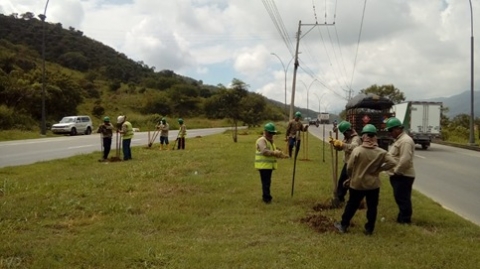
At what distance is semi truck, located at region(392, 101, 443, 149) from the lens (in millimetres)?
27188

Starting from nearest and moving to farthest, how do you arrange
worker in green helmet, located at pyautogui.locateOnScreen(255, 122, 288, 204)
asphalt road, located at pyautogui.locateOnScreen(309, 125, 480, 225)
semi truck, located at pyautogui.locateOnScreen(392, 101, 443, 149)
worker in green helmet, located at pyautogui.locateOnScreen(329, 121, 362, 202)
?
1. worker in green helmet, located at pyautogui.locateOnScreen(329, 121, 362, 202)
2. worker in green helmet, located at pyautogui.locateOnScreen(255, 122, 288, 204)
3. asphalt road, located at pyautogui.locateOnScreen(309, 125, 480, 225)
4. semi truck, located at pyautogui.locateOnScreen(392, 101, 443, 149)

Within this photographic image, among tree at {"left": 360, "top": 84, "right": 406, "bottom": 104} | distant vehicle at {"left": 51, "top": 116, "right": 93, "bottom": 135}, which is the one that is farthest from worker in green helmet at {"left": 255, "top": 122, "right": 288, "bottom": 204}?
tree at {"left": 360, "top": 84, "right": 406, "bottom": 104}

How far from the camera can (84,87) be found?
228 ft

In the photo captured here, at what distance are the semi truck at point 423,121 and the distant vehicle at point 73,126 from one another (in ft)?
82.8

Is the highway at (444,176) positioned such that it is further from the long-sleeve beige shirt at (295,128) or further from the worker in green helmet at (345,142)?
the long-sleeve beige shirt at (295,128)

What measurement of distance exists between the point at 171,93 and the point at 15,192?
257ft

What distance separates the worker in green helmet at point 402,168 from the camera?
24.2ft

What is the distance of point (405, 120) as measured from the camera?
93.0ft

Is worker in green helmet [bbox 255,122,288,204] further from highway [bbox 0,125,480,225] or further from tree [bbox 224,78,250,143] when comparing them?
tree [bbox 224,78,250,143]

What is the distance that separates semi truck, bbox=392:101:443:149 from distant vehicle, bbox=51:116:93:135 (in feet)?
82.8

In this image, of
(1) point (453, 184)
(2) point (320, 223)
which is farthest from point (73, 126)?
(2) point (320, 223)

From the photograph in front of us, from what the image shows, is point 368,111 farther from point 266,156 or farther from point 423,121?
point 266,156

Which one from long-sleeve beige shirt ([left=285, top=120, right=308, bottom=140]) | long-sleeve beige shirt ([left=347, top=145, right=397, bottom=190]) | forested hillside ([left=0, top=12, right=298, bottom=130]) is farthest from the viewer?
forested hillside ([left=0, top=12, right=298, bottom=130])

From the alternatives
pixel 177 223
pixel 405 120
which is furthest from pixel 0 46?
pixel 177 223
